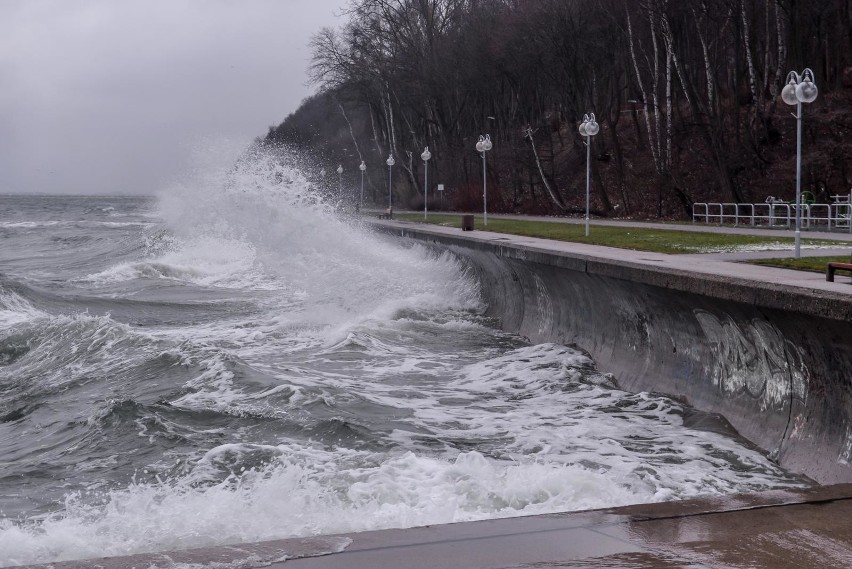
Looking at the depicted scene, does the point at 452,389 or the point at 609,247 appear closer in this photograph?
the point at 452,389

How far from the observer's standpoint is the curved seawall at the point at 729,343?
26.5ft

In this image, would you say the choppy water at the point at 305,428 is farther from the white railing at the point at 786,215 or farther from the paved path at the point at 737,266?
the white railing at the point at 786,215

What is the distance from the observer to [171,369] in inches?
513

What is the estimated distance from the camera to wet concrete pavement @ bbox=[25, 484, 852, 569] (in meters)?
4.88

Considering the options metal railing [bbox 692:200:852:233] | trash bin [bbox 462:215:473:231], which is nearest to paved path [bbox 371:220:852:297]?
metal railing [bbox 692:200:852:233]

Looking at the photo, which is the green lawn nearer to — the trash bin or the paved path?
the paved path

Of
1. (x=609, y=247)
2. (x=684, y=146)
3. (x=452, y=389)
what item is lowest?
(x=452, y=389)

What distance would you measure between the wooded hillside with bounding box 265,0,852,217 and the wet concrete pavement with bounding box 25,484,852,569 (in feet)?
94.9

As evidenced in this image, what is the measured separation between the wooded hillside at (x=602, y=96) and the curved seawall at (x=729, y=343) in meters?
20.5

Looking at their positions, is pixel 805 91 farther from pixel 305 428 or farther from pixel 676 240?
pixel 305 428

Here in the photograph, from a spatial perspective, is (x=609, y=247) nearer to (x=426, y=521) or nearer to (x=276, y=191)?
(x=426, y=521)

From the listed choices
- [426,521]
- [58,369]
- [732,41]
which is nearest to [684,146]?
[732,41]

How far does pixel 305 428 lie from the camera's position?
32.1 ft

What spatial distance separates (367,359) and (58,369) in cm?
446
